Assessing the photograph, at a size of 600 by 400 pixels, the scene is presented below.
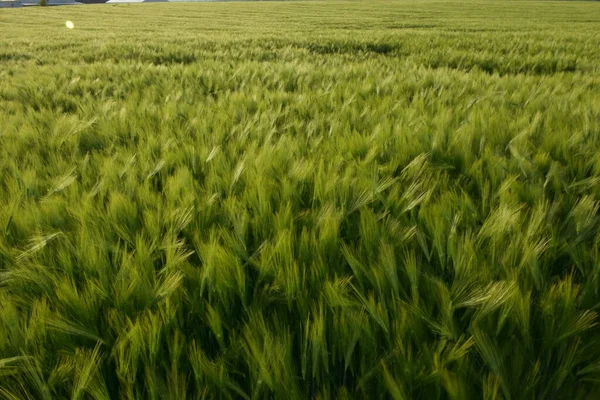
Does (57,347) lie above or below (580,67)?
below

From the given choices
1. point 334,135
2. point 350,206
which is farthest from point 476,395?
point 334,135

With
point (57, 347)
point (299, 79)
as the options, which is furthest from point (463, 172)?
point (299, 79)

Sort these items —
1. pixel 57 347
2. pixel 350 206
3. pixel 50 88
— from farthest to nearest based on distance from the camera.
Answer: pixel 50 88 → pixel 350 206 → pixel 57 347

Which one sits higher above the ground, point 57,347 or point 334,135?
point 334,135

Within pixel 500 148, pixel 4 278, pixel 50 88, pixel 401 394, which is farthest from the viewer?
pixel 50 88

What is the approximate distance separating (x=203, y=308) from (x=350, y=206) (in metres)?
0.45

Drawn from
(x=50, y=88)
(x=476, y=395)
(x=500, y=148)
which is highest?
(x=50, y=88)

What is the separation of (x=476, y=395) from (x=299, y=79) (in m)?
2.74

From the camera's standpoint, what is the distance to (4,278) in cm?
76

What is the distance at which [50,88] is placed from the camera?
9.34 feet

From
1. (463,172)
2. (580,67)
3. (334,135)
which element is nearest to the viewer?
(463,172)

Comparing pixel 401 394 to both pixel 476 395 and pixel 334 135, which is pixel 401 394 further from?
pixel 334 135

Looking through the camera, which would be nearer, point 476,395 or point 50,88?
point 476,395

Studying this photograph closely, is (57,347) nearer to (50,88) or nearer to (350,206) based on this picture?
(350,206)
